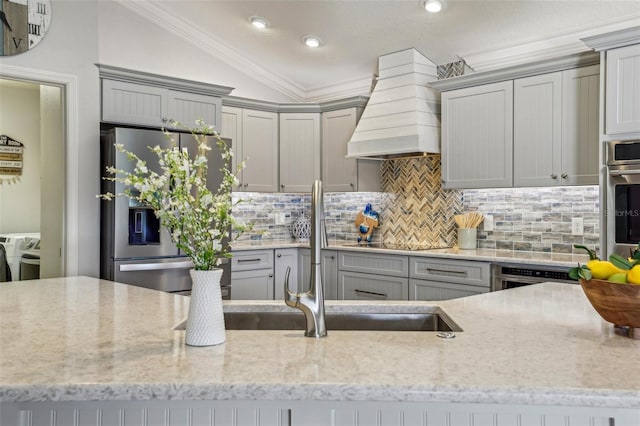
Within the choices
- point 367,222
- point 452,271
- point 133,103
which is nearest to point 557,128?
point 452,271

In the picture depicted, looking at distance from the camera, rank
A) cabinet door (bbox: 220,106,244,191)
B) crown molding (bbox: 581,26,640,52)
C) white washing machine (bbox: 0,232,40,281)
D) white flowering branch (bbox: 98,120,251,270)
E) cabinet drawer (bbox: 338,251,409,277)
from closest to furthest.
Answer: white flowering branch (bbox: 98,120,251,270) < crown molding (bbox: 581,26,640,52) < cabinet drawer (bbox: 338,251,409,277) < cabinet door (bbox: 220,106,244,191) < white washing machine (bbox: 0,232,40,281)

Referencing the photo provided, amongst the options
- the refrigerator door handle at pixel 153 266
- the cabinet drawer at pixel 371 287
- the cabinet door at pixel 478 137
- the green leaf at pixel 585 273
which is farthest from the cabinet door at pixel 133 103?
the green leaf at pixel 585 273

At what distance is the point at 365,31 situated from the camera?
4469 mm

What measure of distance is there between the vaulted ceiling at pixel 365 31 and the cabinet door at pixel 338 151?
1.43ft

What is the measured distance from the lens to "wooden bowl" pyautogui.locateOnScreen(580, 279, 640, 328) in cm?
138

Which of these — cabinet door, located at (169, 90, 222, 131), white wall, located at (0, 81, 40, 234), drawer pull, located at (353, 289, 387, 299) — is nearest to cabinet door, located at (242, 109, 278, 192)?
cabinet door, located at (169, 90, 222, 131)

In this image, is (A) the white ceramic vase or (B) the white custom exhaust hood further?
(B) the white custom exhaust hood

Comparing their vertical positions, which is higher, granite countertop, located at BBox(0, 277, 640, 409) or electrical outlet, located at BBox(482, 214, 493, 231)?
electrical outlet, located at BBox(482, 214, 493, 231)

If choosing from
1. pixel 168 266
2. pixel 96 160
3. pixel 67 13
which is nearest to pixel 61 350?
pixel 168 266

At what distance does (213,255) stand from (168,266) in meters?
2.84

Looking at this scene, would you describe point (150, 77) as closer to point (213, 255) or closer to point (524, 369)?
point (213, 255)

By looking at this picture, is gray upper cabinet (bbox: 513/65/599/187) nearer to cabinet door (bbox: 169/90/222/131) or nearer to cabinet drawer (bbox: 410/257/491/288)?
cabinet drawer (bbox: 410/257/491/288)

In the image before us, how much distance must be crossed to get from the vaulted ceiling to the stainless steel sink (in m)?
2.73

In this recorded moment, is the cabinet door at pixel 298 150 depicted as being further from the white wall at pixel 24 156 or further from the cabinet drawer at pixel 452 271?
the white wall at pixel 24 156
